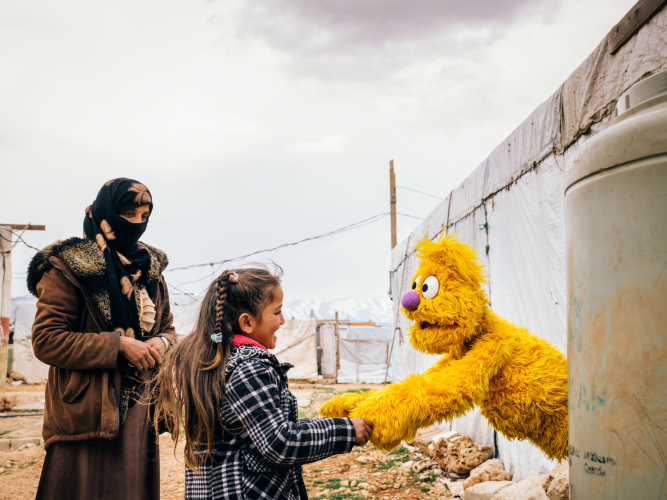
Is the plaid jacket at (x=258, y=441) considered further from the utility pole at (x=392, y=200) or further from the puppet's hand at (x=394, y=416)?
the utility pole at (x=392, y=200)

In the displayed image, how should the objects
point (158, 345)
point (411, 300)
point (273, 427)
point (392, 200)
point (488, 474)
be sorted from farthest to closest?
point (392, 200) → point (488, 474) → point (158, 345) → point (411, 300) → point (273, 427)

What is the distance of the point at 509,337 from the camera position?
1.84m

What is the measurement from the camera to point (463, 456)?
458cm

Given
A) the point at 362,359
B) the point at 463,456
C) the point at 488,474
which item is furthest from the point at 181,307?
the point at 488,474

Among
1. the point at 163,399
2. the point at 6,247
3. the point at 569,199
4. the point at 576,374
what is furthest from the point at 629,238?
the point at 6,247

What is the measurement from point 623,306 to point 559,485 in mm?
2243

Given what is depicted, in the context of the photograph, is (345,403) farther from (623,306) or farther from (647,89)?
(647,89)

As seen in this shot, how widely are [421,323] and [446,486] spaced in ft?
10.7

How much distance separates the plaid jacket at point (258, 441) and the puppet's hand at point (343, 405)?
0.77ft

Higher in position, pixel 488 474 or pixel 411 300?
pixel 411 300

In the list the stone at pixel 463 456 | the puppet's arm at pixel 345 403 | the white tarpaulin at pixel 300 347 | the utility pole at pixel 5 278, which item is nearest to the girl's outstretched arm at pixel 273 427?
the puppet's arm at pixel 345 403

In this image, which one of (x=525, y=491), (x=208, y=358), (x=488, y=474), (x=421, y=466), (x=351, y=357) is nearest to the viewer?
(x=208, y=358)

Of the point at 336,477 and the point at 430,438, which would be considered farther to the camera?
the point at 430,438

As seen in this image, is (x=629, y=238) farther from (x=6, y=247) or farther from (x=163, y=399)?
(x=6, y=247)
